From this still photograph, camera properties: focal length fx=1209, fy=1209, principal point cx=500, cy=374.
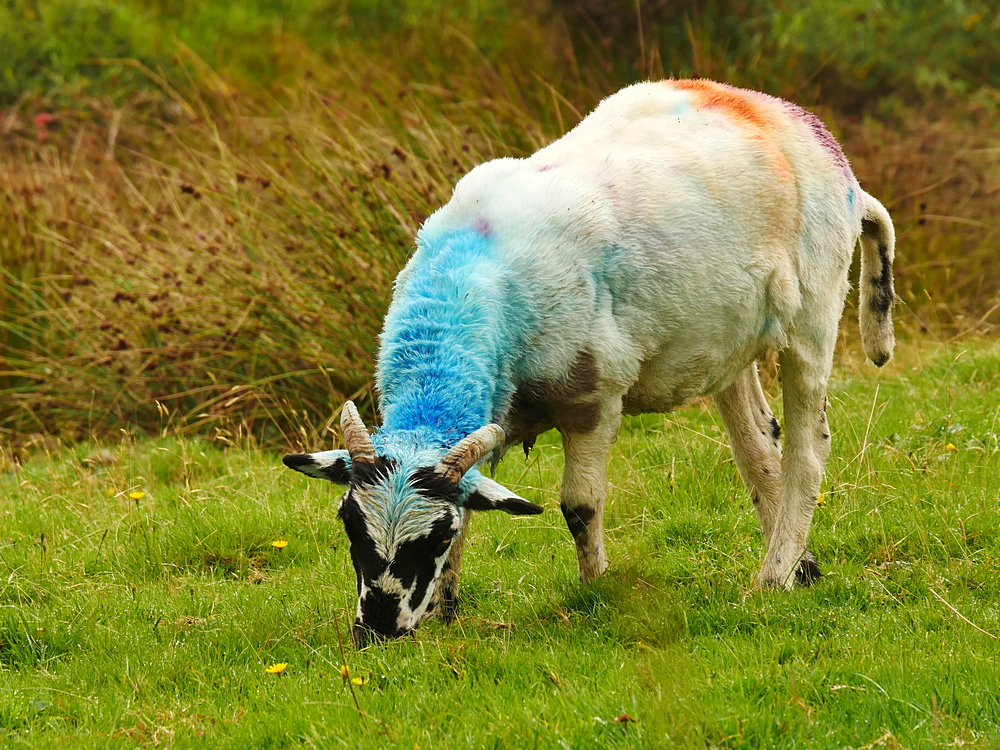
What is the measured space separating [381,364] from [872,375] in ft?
15.0

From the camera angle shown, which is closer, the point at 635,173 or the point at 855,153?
the point at 635,173

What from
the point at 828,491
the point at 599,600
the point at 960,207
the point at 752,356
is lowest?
the point at 960,207

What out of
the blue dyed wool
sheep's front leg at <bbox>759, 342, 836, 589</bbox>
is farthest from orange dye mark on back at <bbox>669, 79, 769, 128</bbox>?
the blue dyed wool

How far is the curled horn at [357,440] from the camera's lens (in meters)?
4.42

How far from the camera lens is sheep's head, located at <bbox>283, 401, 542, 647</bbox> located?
4.33 metres

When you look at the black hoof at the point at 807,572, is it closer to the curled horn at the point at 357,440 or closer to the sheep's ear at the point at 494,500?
the sheep's ear at the point at 494,500

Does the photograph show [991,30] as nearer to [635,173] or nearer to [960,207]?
[960,207]

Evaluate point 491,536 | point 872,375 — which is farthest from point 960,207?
point 491,536

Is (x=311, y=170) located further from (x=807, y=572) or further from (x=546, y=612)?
(x=807, y=572)

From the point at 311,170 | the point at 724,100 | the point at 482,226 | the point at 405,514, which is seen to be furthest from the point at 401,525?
the point at 311,170

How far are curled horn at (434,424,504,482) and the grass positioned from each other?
26.9 inches

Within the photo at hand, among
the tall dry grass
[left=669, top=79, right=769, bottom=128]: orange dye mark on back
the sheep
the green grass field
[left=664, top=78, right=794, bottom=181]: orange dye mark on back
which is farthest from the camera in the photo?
the tall dry grass

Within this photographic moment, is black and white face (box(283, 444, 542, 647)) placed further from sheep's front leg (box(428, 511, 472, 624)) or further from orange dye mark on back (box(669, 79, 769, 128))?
orange dye mark on back (box(669, 79, 769, 128))

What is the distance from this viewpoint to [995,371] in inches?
313
